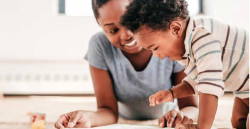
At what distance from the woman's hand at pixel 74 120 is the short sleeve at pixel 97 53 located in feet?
0.91

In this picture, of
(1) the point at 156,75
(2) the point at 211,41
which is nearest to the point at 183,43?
(2) the point at 211,41

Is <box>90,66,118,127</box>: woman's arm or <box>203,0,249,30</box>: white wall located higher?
<box>203,0,249,30</box>: white wall

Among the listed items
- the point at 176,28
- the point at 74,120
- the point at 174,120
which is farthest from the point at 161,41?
the point at 74,120

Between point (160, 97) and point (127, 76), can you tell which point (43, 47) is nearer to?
point (127, 76)

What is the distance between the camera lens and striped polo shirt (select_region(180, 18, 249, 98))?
750mm

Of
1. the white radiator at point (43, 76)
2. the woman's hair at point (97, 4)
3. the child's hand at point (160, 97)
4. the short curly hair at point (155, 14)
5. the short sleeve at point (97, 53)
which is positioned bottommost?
the white radiator at point (43, 76)

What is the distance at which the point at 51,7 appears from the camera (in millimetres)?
2633

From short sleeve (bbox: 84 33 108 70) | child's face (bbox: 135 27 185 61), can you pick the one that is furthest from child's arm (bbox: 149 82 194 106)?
short sleeve (bbox: 84 33 108 70)

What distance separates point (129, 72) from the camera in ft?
4.11

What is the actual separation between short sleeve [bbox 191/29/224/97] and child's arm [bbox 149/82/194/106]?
17cm

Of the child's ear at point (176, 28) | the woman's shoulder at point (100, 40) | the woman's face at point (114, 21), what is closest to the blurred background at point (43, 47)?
the woman's shoulder at point (100, 40)

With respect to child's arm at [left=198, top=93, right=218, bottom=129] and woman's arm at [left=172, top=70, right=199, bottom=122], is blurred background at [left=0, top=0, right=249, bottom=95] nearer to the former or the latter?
woman's arm at [left=172, top=70, right=199, bottom=122]

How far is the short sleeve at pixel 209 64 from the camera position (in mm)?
744

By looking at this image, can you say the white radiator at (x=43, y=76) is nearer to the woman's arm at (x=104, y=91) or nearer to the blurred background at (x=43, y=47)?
the blurred background at (x=43, y=47)
